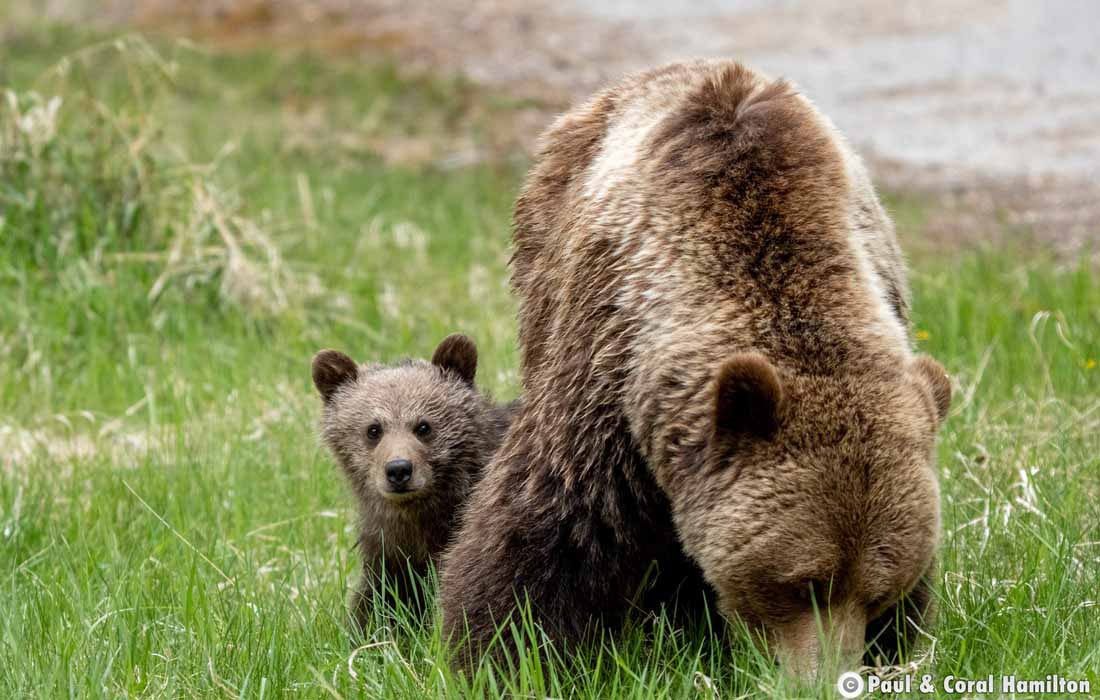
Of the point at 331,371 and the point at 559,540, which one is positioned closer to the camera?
the point at 559,540

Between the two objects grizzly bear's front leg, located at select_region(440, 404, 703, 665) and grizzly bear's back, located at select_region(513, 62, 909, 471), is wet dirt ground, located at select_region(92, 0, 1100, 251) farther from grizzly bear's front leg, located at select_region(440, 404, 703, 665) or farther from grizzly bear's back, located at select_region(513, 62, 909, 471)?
grizzly bear's front leg, located at select_region(440, 404, 703, 665)

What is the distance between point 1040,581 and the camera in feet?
15.1

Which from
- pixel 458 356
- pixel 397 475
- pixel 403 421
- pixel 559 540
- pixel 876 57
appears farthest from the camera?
pixel 876 57

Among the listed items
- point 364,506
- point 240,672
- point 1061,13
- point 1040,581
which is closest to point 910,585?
point 1040,581

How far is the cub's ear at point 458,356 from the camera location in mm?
5586

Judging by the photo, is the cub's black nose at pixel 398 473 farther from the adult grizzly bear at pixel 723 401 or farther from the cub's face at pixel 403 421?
the adult grizzly bear at pixel 723 401

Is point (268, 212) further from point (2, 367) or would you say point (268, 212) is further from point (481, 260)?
point (2, 367)

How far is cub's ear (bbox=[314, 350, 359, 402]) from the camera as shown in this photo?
5543 millimetres

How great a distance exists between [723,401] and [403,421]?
1.98 metres

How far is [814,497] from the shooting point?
3.54 metres

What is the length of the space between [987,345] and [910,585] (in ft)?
13.3

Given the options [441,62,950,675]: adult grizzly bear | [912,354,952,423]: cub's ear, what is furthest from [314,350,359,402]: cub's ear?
[912,354,952,423]: cub's ear

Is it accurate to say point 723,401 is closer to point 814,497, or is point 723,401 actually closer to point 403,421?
point 814,497

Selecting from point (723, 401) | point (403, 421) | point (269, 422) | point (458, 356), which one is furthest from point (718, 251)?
point (269, 422)
